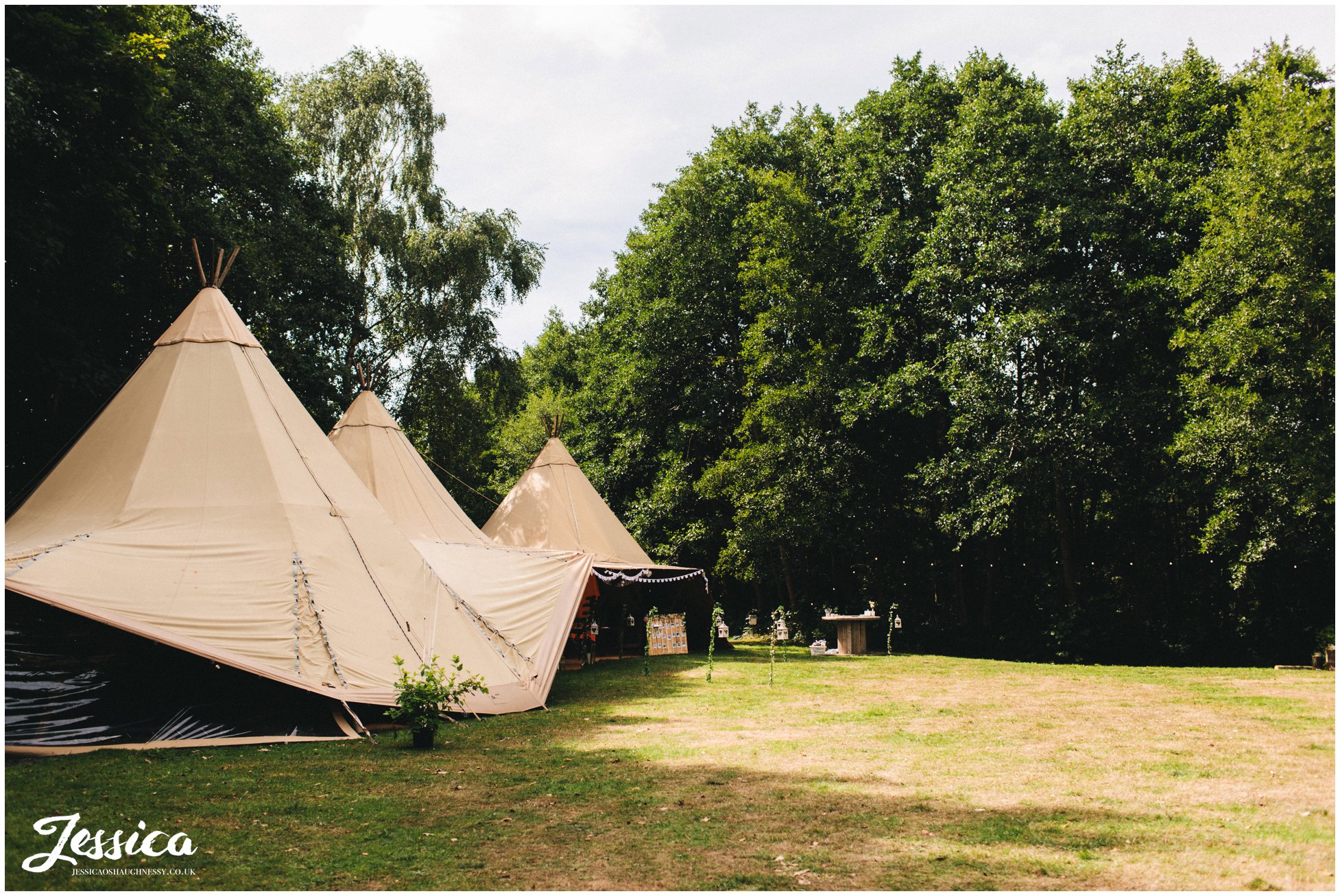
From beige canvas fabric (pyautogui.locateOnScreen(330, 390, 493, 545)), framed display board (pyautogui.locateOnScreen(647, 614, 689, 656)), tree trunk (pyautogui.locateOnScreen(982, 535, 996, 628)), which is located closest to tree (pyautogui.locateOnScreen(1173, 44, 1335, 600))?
tree trunk (pyautogui.locateOnScreen(982, 535, 996, 628))

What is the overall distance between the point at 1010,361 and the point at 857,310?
13.2 feet

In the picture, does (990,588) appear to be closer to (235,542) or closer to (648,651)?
(648,651)

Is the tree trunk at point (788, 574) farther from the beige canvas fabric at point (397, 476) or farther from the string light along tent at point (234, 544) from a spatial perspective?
the string light along tent at point (234, 544)

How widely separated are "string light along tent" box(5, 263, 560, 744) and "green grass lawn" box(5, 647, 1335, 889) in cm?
89

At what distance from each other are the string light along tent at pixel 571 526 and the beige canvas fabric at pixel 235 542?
760 centimetres

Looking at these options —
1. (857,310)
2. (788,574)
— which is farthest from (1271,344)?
(788,574)

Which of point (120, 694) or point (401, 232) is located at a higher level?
point (401, 232)

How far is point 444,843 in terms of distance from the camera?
16.3 ft

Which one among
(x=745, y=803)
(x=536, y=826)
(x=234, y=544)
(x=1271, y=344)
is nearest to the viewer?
(x=536, y=826)

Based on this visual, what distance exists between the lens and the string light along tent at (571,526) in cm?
1858

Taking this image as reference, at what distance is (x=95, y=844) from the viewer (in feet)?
15.6

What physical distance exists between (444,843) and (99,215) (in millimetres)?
11710

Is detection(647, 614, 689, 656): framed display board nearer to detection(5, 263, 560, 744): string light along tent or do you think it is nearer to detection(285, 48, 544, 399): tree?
detection(5, 263, 560, 744): string light along tent

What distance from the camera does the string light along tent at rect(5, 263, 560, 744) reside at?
8.26 meters
